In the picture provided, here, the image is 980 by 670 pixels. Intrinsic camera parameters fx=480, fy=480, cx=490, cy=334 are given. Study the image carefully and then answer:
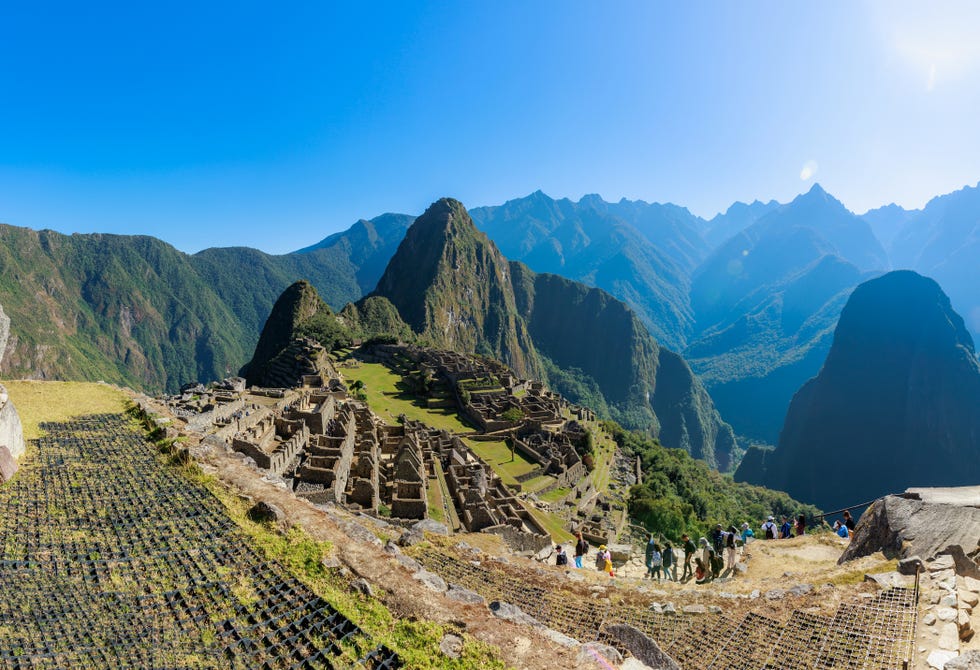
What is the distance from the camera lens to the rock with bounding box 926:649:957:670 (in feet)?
22.0

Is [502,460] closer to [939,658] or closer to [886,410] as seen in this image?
[939,658]

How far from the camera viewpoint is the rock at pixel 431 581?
7871 mm

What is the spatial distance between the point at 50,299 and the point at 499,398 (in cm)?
21604

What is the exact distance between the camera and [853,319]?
17462 cm

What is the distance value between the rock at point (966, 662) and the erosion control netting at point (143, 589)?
7208 mm

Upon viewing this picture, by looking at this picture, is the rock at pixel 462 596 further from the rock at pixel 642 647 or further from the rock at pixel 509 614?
the rock at pixel 642 647

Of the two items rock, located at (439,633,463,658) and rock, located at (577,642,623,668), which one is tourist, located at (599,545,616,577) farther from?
rock, located at (439,633,463,658)

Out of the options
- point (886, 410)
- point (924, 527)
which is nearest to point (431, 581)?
point (924, 527)

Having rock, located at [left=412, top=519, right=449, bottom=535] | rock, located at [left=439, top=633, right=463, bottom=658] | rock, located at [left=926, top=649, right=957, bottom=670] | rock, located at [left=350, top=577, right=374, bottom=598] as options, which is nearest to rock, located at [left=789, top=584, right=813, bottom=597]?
rock, located at [left=926, top=649, right=957, bottom=670]

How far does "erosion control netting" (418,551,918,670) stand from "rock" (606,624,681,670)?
157mm

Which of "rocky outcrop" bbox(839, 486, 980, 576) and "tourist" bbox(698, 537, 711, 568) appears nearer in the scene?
"rocky outcrop" bbox(839, 486, 980, 576)

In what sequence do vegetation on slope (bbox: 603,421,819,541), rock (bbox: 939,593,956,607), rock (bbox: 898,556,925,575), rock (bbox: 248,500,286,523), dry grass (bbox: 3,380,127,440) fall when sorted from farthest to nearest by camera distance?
vegetation on slope (bbox: 603,421,819,541) < dry grass (bbox: 3,380,127,440) < rock (bbox: 898,556,925,575) < rock (bbox: 248,500,286,523) < rock (bbox: 939,593,956,607)

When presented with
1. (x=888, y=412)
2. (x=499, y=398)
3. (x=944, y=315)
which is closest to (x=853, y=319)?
(x=944, y=315)

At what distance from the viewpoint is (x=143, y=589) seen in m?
6.93
